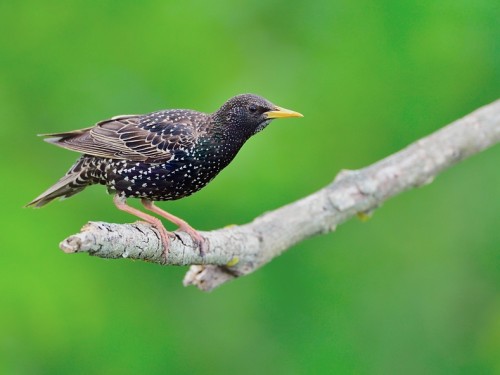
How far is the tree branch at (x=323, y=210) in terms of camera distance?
5.78m

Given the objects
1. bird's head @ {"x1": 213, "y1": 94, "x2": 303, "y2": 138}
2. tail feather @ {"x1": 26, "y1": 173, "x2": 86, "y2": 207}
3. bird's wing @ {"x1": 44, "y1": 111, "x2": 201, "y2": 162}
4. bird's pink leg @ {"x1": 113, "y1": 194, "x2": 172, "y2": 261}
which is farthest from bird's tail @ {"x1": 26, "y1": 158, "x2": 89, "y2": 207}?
bird's head @ {"x1": 213, "y1": 94, "x2": 303, "y2": 138}

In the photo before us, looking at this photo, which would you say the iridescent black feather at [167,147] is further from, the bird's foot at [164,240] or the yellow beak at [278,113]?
the bird's foot at [164,240]

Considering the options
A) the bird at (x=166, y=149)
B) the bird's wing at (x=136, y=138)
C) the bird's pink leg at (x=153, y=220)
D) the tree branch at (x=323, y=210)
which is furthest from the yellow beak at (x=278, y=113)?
the bird's pink leg at (x=153, y=220)

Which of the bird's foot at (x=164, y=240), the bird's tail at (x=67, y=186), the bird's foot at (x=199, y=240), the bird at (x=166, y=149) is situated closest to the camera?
the bird's foot at (x=164, y=240)

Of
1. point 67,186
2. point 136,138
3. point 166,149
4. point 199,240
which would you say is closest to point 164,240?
point 199,240

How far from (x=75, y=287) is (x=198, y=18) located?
82.1 inches

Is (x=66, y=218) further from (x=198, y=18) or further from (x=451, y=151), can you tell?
(x=451, y=151)

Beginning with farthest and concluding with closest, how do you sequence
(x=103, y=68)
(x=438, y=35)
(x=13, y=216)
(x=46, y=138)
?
(x=438, y=35) → (x=103, y=68) → (x=13, y=216) → (x=46, y=138)

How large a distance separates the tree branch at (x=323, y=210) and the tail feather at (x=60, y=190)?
0.84 m

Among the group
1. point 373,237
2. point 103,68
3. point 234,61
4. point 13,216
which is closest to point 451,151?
point 373,237

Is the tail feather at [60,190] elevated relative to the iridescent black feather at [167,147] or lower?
lower

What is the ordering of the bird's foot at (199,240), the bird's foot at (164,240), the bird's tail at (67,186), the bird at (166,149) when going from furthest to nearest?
the bird's tail at (67,186), the bird at (166,149), the bird's foot at (199,240), the bird's foot at (164,240)

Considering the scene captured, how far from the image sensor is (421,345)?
7.61m

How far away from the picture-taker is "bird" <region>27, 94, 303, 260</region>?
5879 mm
